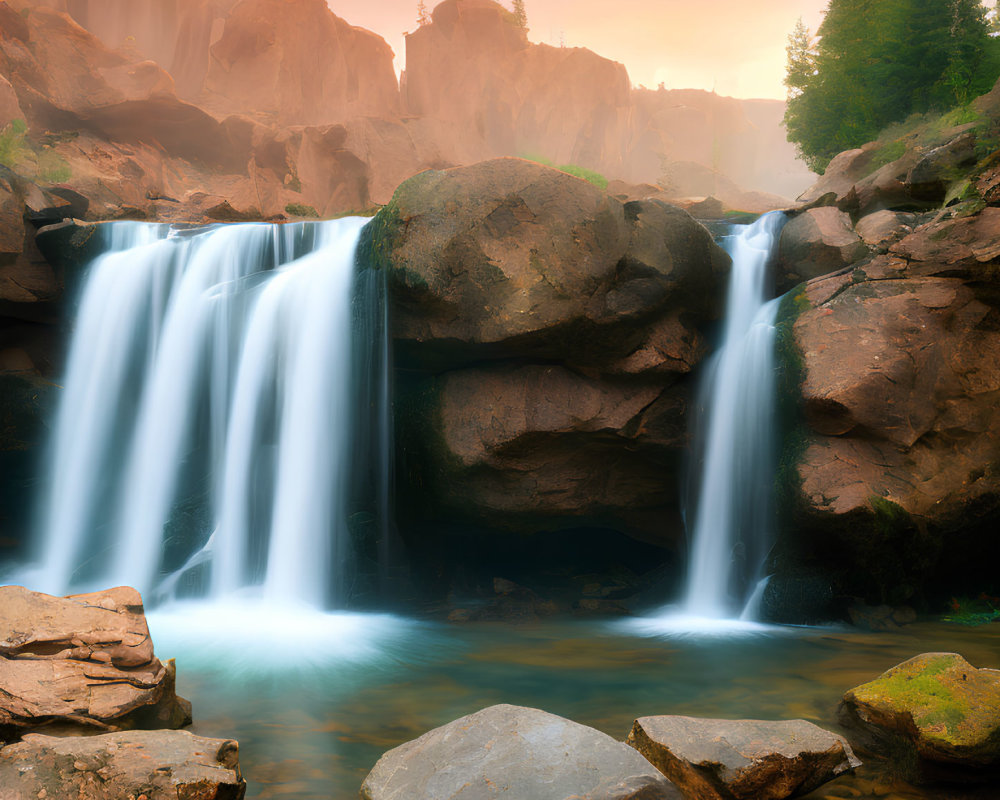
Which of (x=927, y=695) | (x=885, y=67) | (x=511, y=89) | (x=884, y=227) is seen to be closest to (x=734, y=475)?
(x=884, y=227)

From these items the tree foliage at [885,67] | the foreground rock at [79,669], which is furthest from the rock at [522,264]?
the tree foliage at [885,67]

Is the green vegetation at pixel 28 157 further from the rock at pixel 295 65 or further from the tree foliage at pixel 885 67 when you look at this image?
the tree foliage at pixel 885 67

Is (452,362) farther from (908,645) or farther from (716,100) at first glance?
(716,100)

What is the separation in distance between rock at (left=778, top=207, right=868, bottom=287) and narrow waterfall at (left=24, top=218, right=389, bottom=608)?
5.77 metres

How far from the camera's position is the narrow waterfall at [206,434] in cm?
827

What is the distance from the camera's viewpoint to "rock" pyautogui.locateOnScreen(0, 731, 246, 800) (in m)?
2.92

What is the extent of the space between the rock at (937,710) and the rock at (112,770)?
3.50 m

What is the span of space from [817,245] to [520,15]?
40.3 m

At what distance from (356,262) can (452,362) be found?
1883mm

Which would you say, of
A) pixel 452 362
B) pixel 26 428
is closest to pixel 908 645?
pixel 452 362

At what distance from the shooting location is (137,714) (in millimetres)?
3955

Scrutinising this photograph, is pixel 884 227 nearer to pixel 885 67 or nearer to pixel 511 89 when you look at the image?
pixel 885 67

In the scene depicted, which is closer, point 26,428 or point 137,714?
point 137,714

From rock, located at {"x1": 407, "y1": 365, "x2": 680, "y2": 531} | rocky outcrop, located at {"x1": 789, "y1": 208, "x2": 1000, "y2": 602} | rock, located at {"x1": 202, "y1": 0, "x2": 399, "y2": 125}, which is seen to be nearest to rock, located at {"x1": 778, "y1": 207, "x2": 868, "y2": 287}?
rocky outcrop, located at {"x1": 789, "y1": 208, "x2": 1000, "y2": 602}
